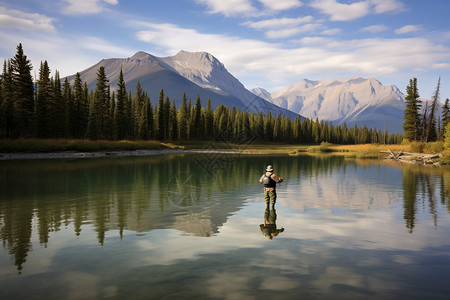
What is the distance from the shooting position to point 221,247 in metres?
10.6

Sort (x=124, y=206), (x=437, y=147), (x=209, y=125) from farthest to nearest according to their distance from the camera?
(x=209, y=125), (x=437, y=147), (x=124, y=206)

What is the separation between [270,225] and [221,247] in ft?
11.6

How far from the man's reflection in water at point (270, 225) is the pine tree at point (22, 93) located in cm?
6502

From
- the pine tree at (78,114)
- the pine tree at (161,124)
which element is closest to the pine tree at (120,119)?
the pine tree at (78,114)

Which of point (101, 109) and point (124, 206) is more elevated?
point (101, 109)

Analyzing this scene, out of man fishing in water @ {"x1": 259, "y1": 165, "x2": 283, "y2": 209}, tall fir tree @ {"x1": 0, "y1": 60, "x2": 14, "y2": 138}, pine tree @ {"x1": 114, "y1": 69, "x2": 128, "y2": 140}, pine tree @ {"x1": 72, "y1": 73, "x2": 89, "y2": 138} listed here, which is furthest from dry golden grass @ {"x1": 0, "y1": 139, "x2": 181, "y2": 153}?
man fishing in water @ {"x1": 259, "y1": 165, "x2": 283, "y2": 209}

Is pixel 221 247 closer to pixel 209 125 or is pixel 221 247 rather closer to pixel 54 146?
pixel 54 146

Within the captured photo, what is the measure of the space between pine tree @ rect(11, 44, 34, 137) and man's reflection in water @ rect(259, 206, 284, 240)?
6502cm

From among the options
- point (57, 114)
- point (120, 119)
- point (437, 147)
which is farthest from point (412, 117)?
point (57, 114)

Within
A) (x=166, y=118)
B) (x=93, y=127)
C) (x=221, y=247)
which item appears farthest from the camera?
(x=166, y=118)

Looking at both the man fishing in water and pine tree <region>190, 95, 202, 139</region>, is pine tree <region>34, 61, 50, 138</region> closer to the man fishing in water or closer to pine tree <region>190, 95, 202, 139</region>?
pine tree <region>190, 95, 202, 139</region>

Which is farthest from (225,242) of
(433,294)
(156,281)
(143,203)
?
(143,203)

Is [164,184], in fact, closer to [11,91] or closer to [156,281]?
[156,281]

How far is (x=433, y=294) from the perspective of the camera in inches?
285
